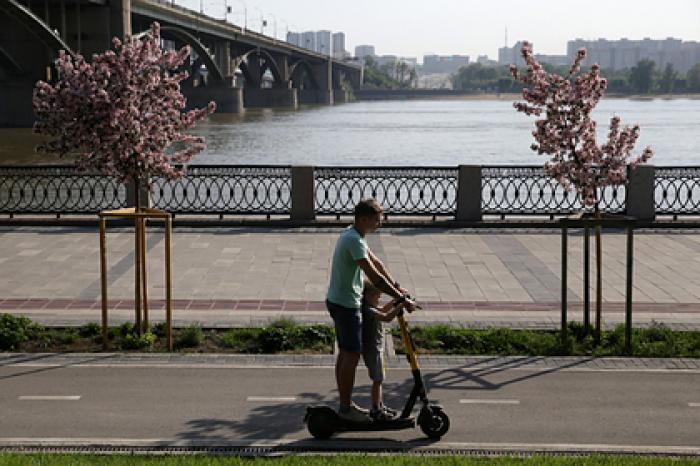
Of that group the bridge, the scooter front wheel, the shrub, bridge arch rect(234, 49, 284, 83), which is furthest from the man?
bridge arch rect(234, 49, 284, 83)

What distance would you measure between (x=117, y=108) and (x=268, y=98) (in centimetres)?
9964

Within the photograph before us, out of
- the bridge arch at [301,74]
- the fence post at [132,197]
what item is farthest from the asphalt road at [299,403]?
the bridge arch at [301,74]

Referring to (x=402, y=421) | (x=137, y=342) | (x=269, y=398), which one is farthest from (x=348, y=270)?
(x=137, y=342)

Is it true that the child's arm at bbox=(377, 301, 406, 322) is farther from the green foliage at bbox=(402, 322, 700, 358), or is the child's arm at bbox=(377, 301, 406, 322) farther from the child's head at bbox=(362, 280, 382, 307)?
the green foliage at bbox=(402, 322, 700, 358)

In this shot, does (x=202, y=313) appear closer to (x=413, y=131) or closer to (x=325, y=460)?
(x=325, y=460)

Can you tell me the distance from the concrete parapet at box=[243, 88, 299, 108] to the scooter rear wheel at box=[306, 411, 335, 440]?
10102 cm

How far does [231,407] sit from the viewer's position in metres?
7.54

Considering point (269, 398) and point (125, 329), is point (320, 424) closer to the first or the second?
point (269, 398)

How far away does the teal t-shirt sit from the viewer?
21.3ft

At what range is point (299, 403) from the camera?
7648 millimetres

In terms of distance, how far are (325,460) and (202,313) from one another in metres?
4.83

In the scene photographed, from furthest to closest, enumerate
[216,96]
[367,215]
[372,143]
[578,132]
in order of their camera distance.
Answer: [216,96] → [372,143] → [578,132] → [367,215]

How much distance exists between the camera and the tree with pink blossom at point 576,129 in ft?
31.0

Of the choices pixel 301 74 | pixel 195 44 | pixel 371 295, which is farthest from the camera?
pixel 301 74
